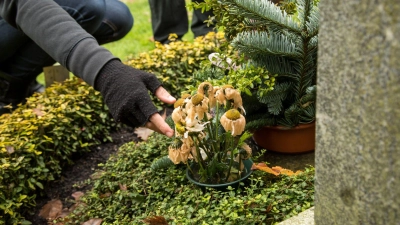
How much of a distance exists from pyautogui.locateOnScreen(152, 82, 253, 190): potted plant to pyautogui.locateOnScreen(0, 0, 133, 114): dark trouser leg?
1351mm

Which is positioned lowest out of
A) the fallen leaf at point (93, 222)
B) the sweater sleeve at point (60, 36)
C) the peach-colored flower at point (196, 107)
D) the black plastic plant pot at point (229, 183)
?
the fallen leaf at point (93, 222)

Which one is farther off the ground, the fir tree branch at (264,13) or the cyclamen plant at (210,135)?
the fir tree branch at (264,13)

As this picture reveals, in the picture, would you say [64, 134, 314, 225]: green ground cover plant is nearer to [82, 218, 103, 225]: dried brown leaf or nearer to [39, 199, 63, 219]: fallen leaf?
[82, 218, 103, 225]: dried brown leaf

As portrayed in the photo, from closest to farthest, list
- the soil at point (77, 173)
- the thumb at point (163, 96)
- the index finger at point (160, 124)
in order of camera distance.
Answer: the index finger at point (160, 124), the thumb at point (163, 96), the soil at point (77, 173)

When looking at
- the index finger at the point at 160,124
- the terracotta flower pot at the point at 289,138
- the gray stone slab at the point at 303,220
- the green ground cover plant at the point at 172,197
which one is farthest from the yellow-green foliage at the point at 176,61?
the gray stone slab at the point at 303,220

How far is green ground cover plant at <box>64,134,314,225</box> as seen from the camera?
159 cm

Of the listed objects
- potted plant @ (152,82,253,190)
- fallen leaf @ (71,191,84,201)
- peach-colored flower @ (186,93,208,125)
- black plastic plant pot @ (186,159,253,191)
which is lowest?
fallen leaf @ (71,191,84,201)

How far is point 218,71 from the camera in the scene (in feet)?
7.45

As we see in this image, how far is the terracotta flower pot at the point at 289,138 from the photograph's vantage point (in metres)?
2.11

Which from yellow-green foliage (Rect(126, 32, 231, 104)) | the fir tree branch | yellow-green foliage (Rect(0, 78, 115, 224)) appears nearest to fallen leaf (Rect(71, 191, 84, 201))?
yellow-green foliage (Rect(0, 78, 115, 224))

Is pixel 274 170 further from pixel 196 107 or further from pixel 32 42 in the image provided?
pixel 32 42

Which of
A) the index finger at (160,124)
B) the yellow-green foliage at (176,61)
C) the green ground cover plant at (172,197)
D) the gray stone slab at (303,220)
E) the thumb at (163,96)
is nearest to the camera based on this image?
the gray stone slab at (303,220)

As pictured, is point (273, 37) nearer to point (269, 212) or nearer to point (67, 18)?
point (269, 212)

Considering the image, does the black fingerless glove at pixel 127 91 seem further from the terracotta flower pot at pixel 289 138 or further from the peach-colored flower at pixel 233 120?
the terracotta flower pot at pixel 289 138
